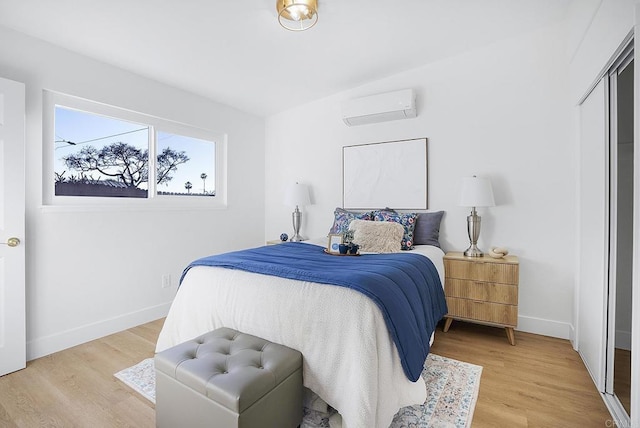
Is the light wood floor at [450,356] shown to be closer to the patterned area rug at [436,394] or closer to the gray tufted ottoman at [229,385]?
the patterned area rug at [436,394]

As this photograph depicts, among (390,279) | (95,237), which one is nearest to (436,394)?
(390,279)

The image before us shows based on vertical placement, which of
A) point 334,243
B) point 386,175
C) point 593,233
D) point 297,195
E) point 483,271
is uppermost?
point 386,175

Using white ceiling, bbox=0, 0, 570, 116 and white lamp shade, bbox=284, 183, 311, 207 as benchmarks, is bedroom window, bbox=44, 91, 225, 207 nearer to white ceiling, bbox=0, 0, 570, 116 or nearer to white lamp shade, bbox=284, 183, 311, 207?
white ceiling, bbox=0, 0, 570, 116

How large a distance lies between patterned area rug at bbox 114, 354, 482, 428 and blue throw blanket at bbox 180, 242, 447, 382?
0.96 feet

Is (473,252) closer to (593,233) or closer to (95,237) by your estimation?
(593,233)

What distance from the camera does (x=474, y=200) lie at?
2.69 meters

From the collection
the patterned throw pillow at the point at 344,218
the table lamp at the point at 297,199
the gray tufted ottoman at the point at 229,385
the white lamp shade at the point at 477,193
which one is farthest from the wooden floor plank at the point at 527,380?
the table lamp at the point at 297,199

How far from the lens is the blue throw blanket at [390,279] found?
4.95 ft

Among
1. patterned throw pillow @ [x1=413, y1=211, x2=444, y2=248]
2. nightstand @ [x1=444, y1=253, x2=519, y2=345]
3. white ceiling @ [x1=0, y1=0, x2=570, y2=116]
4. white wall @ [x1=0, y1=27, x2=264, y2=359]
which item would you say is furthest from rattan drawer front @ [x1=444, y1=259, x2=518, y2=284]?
white wall @ [x1=0, y1=27, x2=264, y2=359]

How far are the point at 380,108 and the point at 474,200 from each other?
139 centimetres

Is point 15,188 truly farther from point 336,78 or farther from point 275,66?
point 336,78

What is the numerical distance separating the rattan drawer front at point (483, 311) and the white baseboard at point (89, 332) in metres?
2.90

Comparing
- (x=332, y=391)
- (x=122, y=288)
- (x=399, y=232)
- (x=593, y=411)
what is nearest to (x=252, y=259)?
(x=332, y=391)

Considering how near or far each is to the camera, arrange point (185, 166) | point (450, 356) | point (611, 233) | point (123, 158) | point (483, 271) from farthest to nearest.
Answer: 1. point (185, 166)
2. point (123, 158)
3. point (483, 271)
4. point (450, 356)
5. point (611, 233)
